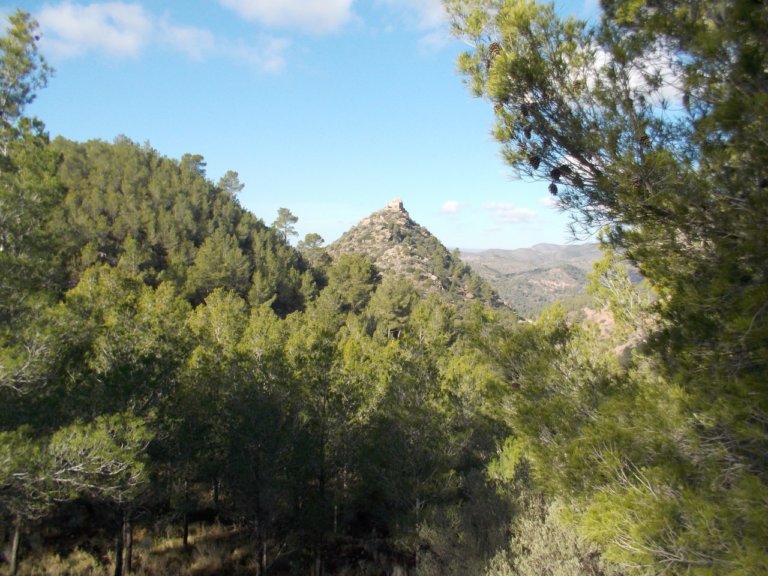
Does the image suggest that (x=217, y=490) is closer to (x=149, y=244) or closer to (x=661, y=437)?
(x=661, y=437)

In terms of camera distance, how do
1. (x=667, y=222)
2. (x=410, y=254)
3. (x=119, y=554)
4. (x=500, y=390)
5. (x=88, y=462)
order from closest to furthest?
(x=667, y=222)
(x=88, y=462)
(x=500, y=390)
(x=119, y=554)
(x=410, y=254)

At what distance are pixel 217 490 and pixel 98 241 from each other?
3387 cm

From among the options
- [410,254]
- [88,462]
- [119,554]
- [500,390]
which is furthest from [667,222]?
[410,254]

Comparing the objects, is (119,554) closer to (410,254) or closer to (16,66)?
(16,66)

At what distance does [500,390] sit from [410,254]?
10128cm

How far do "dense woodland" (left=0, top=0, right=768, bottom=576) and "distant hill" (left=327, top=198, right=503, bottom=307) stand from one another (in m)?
A: 59.4

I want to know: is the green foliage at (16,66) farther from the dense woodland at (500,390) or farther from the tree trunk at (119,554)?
the tree trunk at (119,554)

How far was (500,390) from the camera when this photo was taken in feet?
27.8

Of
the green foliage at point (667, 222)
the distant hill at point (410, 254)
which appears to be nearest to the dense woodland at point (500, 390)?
the green foliage at point (667, 222)

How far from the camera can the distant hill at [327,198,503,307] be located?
80.9 meters

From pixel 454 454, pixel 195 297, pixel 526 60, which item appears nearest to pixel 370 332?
pixel 195 297

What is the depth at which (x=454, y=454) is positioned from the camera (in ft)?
49.5

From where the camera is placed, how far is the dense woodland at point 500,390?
3578 mm

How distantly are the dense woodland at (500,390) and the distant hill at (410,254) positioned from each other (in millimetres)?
59419
